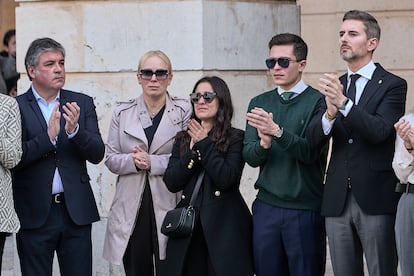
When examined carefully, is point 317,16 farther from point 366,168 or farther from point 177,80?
Result: point 366,168

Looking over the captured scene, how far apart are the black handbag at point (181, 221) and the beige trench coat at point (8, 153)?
0.89 meters

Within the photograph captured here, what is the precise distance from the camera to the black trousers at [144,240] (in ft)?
Result: 25.1

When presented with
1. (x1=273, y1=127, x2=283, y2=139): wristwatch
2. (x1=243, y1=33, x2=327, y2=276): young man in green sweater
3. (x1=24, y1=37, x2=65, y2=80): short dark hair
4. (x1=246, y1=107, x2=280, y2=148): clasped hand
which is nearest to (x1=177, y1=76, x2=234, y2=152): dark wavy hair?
(x1=243, y1=33, x2=327, y2=276): young man in green sweater

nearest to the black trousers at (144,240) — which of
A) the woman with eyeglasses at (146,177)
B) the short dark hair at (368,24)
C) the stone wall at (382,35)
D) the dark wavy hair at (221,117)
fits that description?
the woman with eyeglasses at (146,177)

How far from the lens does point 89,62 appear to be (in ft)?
30.2

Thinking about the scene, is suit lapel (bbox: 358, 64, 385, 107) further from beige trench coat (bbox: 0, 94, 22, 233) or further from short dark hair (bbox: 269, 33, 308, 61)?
beige trench coat (bbox: 0, 94, 22, 233)

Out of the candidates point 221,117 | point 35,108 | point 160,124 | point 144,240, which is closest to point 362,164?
point 221,117

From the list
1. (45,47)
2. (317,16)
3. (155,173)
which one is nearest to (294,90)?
(155,173)

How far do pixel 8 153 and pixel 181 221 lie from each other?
1.10 m

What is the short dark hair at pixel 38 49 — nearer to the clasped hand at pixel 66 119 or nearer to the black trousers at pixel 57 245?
the clasped hand at pixel 66 119

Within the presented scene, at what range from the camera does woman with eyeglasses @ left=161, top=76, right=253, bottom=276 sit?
7391 mm

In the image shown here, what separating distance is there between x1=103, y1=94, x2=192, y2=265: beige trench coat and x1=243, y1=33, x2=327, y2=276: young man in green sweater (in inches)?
21.8

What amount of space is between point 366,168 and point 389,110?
358 mm

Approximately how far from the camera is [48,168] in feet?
24.4
